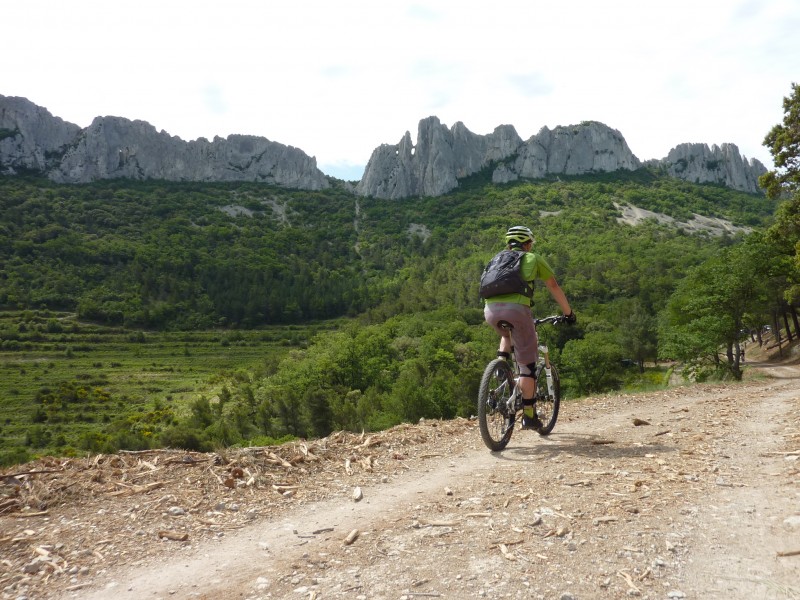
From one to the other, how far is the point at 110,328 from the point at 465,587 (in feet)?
451

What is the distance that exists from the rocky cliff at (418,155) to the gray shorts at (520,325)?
7118 inches

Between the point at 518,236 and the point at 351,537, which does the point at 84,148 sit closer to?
the point at 518,236

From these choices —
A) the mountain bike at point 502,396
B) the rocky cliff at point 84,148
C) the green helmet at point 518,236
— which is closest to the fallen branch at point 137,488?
the mountain bike at point 502,396

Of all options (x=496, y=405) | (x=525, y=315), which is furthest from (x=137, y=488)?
(x=525, y=315)

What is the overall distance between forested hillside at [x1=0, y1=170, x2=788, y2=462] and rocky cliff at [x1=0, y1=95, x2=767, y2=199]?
331 inches

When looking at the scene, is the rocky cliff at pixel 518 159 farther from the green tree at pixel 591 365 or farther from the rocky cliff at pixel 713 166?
the green tree at pixel 591 365

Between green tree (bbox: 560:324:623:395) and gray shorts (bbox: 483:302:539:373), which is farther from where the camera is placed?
green tree (bbox: 560:324:623:395)

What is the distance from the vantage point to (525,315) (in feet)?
20.0

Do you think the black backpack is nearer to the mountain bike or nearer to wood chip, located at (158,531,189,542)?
the mountain bike

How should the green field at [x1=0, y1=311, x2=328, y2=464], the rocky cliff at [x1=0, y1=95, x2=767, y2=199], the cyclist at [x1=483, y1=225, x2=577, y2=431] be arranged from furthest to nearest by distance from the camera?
the rocky cliff at [x1=0, y1=95, x2=767, y2=199]
the green field at [x1=0, y1=311, x2=328, y2=464]
the cyclist at [x1=483, y1=225, x2=577, y2=431]

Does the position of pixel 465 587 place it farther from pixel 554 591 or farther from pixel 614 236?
pixel 614 236

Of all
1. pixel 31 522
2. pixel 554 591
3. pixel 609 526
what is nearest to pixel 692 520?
pixel 609 526

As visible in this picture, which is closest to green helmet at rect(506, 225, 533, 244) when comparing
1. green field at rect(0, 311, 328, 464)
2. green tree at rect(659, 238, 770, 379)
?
green tree at rect(659, 238, 770, 379)

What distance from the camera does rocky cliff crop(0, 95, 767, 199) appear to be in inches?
6786
